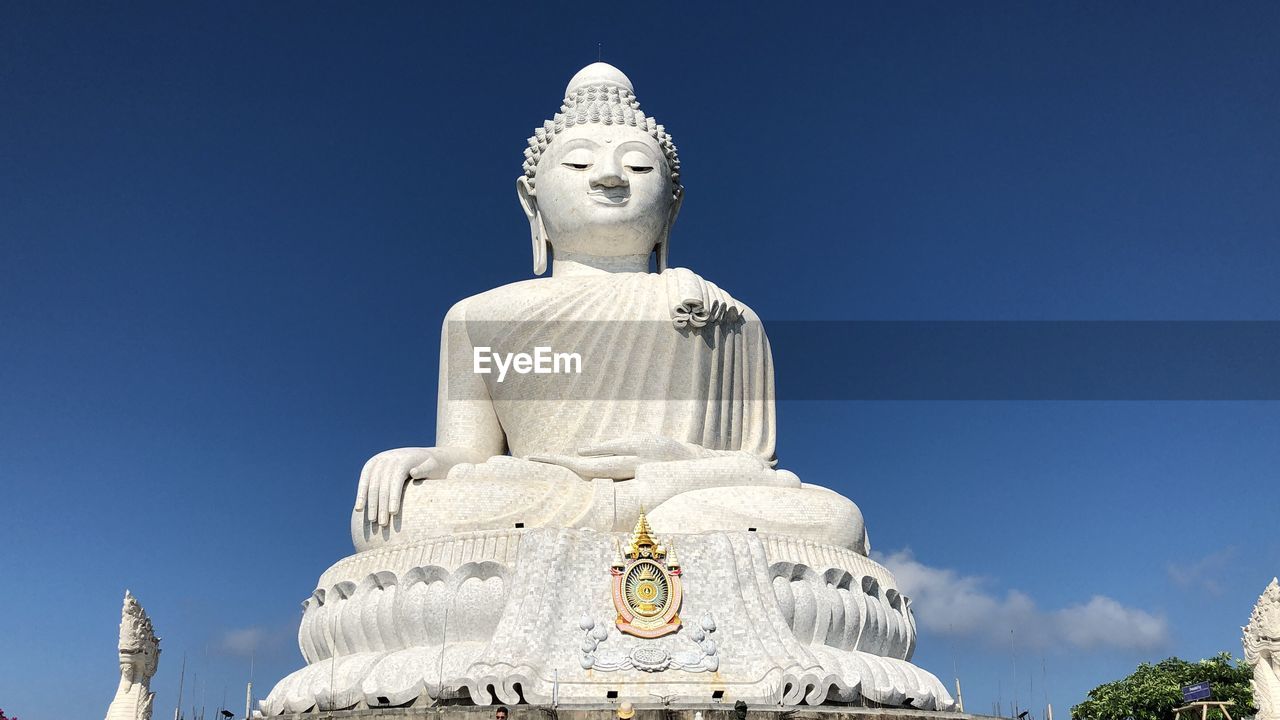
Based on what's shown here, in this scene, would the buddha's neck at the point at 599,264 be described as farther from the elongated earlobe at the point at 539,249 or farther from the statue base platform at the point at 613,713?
the statue base platform at the point at 613,713

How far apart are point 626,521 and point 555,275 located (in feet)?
13.2

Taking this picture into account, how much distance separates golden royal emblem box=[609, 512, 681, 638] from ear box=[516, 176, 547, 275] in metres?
5.44

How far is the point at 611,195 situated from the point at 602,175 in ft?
0.93

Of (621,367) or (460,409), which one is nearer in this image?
(621,367)

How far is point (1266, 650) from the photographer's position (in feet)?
34.6

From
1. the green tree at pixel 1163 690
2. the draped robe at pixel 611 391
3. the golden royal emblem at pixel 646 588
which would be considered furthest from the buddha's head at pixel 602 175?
the green tree at pixel 1163 690

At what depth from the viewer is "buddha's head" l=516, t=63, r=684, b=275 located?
13.8m

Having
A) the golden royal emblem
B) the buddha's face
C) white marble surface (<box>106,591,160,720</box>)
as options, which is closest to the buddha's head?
the buddha's face

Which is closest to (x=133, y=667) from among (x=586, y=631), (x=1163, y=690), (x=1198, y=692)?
(x=586, y=631)

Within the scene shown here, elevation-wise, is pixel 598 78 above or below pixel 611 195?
above

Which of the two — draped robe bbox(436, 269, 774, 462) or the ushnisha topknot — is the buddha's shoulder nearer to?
draped robe bbox(436, 269, 774, 462)

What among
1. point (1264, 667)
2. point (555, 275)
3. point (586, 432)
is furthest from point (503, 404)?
point (1264, 667)

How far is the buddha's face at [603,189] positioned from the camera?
13805mm

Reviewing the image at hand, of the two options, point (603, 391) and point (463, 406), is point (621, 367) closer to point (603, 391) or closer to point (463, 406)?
point (603, 391)
